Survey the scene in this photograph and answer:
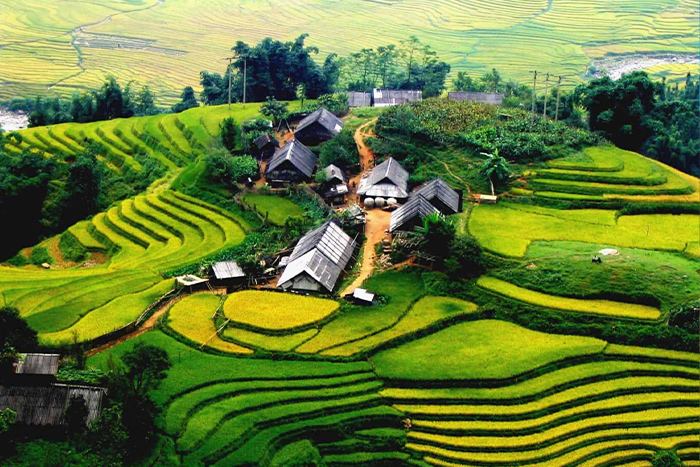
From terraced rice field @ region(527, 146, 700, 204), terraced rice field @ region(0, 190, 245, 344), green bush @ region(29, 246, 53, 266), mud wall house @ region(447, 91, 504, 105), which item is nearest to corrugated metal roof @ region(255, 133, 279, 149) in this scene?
terraced rice field @ region(0, 190, 245, 344)

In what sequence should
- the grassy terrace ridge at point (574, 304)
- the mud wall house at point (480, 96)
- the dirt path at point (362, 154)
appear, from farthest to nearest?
the mud wall house at point (480, 96) < the dirt path at point (362, 154) < the grassy terrace ridge at point (574, 304)

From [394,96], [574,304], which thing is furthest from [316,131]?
[574,304]

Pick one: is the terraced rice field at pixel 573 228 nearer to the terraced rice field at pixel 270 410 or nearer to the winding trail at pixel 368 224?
the winding trail at pixel 368 224

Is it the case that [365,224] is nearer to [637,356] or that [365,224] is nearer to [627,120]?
[637,356]

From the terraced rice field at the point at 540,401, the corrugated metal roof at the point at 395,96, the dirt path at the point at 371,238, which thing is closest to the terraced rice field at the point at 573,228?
the dirt path at the point at 371,238

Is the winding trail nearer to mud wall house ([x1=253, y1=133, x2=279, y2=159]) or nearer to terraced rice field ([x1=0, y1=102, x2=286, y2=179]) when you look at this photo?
mud wall house ([x1=253, y1=133, x2=279, y2=159])

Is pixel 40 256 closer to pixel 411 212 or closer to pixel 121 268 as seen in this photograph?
pixel 121 268
